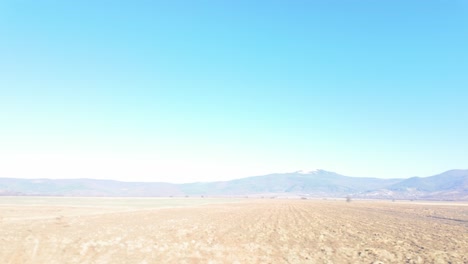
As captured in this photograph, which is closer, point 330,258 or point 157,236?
point 330,258

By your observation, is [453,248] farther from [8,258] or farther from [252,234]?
[8,258]

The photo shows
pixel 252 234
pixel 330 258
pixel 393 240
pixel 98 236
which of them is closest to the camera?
pixel 330 258

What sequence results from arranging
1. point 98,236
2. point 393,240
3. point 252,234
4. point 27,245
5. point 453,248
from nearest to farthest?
point 453,248, point 27,245, point 393,240, point 98,236, point 252,234

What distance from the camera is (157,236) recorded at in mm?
26656

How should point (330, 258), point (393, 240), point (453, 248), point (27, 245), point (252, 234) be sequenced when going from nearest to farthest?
point (330, 258)
point (453, 248)
point (27, 245)
point (393, 240)
point (252, 234)

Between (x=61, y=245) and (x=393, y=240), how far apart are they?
2350cm

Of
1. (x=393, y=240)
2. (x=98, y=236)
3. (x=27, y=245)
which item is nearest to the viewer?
(x=27, y=245)

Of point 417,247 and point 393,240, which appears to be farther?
point 393,240

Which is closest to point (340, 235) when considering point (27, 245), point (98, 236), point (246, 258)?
point (246, 258)

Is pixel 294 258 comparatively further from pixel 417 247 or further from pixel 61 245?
pixel 61 245

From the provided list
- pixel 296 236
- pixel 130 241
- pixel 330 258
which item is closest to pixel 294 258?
pixel 330 258

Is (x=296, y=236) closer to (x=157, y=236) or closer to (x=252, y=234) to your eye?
(x=252, y=234)

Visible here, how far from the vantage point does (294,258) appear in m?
18.2

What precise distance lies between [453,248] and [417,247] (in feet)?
6.87
